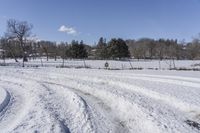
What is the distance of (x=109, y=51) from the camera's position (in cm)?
8862

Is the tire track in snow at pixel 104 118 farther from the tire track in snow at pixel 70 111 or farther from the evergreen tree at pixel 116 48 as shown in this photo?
the evergreen tree at pixel 116 48

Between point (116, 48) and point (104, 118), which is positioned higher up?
point (116, 48)

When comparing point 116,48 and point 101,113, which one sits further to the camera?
point 116,48

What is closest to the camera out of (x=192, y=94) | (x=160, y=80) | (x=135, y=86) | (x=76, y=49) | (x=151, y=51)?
(x=192, y=94)

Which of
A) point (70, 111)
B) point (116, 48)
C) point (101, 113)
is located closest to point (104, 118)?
point (101, 113)

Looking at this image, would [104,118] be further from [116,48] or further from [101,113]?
[116,48]

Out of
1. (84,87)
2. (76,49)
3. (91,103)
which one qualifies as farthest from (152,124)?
(76,49)

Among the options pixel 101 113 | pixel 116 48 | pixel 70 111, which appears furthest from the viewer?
pixel 116 48

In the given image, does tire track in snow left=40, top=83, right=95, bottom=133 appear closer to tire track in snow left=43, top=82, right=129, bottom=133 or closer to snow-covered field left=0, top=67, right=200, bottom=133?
snow-covered field left=0, top=67, right=200, bottom=133

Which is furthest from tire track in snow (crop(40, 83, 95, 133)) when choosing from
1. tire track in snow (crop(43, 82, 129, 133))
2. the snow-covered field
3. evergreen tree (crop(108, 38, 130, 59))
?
evergreen tree (crop(108, 38, 130, 59))

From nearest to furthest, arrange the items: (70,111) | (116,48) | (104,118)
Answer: (104,118), (70,111), (116,48)

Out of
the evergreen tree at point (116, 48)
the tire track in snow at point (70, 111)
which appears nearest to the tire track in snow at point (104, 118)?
the tire track in snow at point (70, 111)

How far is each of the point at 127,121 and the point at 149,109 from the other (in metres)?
1.44

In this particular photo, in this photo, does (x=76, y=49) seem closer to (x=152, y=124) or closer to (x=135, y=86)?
(x=135, y=86)
